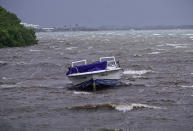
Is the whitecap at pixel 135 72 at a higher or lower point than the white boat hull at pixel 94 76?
lower

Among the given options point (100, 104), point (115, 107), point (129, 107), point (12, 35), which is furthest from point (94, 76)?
point (12, 35)

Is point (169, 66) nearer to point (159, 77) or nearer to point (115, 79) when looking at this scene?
point (159, 77)

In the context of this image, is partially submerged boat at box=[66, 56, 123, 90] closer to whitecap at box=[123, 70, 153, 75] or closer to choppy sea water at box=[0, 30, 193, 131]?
choppy sea water at box=[0, 30, 193, 131]

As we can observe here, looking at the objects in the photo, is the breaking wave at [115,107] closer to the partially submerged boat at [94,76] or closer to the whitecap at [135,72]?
the partially submerged boat at [94,76]

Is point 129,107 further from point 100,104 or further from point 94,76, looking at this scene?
point 94,76

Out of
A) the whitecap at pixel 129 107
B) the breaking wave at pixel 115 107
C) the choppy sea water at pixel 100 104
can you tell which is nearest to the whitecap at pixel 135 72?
the choppy sea water at pixel 100 104

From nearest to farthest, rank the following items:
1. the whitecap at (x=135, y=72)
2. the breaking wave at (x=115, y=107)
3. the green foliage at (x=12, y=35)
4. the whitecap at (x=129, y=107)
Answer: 1. the whitecap at (x=129, y=107)
2. the breaking wave at (x=115, y=107)
3. the whitecap at (x=135, y=72)
4. the green foliage at (x=12, y=35)

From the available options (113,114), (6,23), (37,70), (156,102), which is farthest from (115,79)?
(6,23)

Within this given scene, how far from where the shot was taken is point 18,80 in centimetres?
3822

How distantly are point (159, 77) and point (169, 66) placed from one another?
396 inches

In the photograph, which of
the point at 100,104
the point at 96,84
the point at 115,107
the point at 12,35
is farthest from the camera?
the point at 12,35

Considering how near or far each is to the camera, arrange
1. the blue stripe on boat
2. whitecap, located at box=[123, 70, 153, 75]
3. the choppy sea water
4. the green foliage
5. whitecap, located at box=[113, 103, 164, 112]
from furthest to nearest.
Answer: the green foliage < whitecap, located at box=[123, 70, 153, 75] < the blue stripe on boat < whitecap, located at box=[113, 103, 164, 112] < the choppy sea water

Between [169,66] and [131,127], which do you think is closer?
[131,127]

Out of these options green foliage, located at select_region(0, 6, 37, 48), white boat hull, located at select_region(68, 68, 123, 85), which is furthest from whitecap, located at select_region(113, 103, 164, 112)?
green foliage, located at select_region(0, 6, 37, 48)
